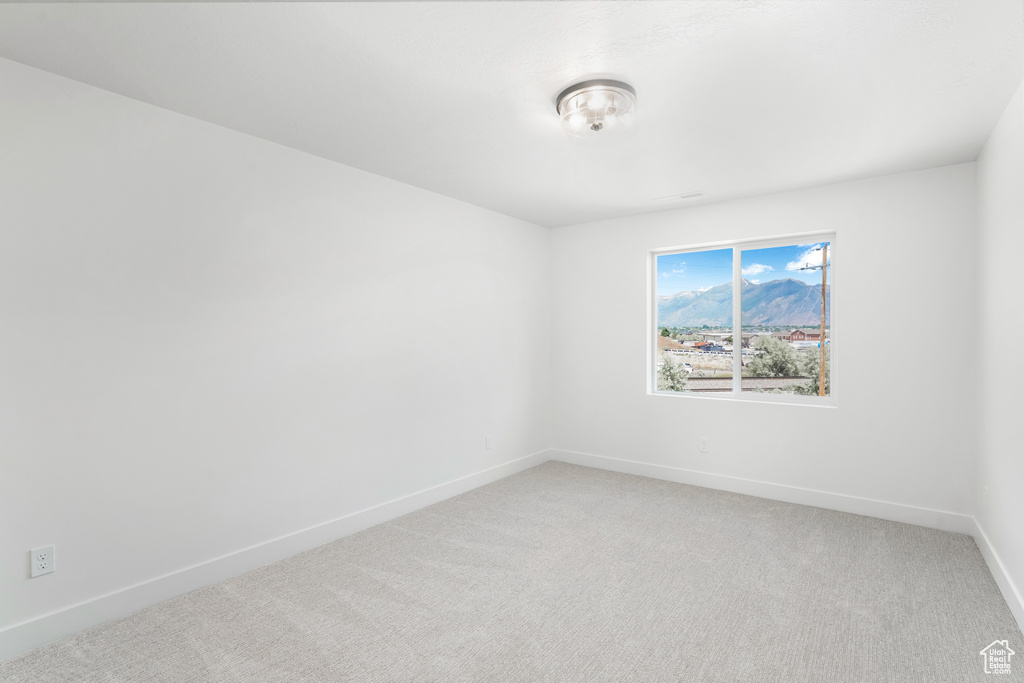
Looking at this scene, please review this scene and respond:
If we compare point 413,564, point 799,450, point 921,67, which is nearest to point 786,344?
point 799,450

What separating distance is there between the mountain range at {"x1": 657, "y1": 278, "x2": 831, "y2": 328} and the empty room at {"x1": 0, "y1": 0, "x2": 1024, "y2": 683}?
3 cm

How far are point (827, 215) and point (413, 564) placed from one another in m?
3.76

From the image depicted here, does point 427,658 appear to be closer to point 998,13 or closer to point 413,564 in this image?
point 413,564

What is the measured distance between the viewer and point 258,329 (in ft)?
9.43

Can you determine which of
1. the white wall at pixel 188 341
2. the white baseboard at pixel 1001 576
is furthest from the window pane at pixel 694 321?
the white wall at pixel 188 341

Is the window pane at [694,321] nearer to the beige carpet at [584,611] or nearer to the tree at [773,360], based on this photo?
the tree at [773,360]

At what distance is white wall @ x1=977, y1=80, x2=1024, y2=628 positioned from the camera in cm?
226

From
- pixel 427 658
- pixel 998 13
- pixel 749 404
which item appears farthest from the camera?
pixel 749 404

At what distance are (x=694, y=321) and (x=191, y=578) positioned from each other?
4139mm

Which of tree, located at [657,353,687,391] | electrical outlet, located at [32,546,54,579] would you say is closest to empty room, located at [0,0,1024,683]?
electrical outlet, located at [32,546,54,579]

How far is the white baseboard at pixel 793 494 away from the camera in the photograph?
3324 millimetres

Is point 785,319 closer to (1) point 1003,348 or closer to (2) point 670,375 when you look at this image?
(2) point 670,375

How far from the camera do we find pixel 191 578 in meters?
2.57

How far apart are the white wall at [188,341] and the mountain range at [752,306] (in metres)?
2.19
